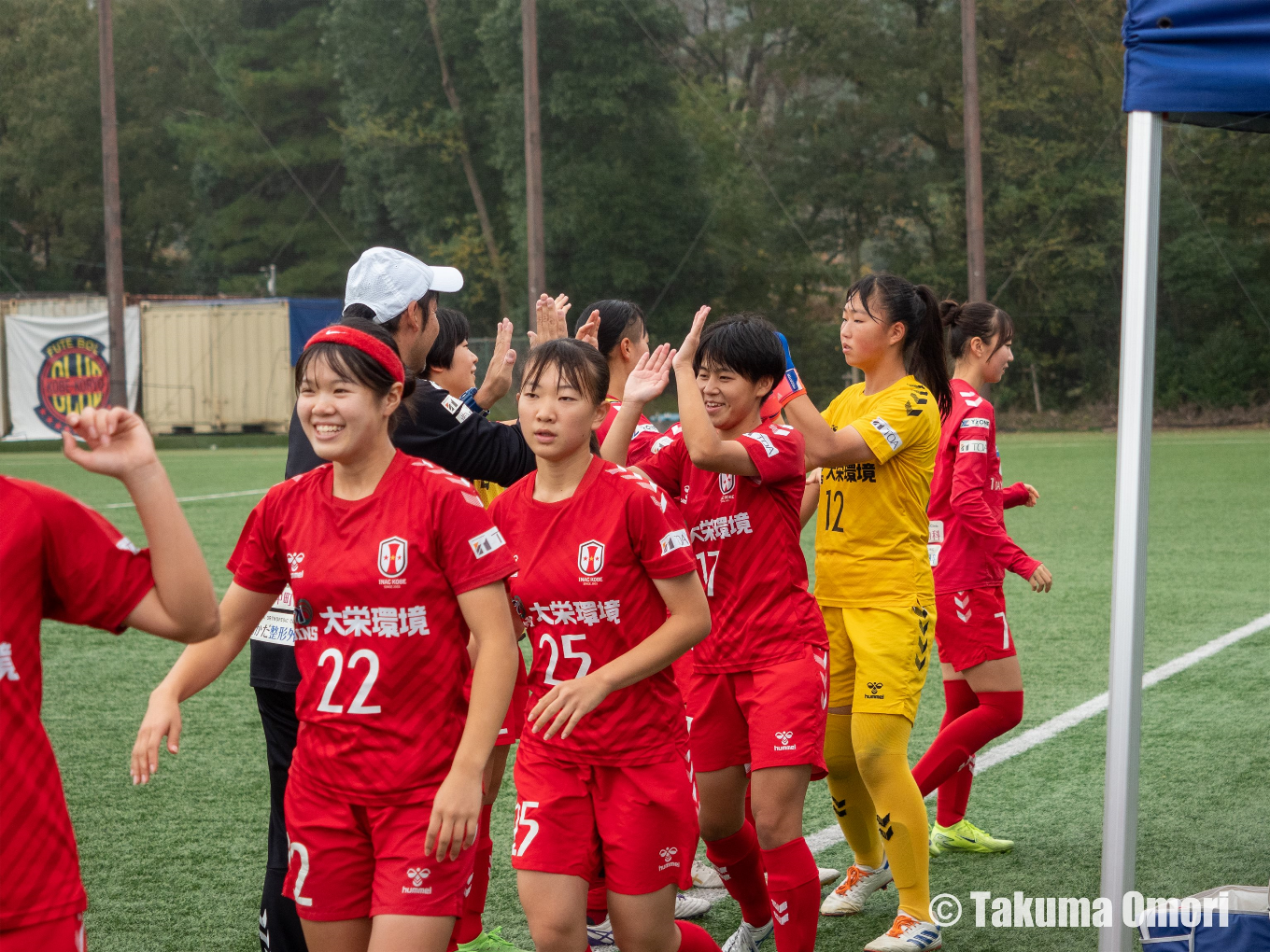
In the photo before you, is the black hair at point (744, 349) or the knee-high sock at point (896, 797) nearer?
the black hair at point (744, 349)

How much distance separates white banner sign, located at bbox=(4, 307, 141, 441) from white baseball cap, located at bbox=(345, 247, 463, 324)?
30714 mm

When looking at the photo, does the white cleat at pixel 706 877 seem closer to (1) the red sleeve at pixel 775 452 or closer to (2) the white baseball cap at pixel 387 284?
(1) the red sleeve at pixel 775 452

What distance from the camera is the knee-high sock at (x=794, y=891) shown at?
11.7 feet

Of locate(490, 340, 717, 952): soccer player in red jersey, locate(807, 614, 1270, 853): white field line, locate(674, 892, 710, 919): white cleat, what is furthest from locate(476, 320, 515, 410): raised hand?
locate(807, 614, 1270, 853): white field line

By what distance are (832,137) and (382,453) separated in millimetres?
36445

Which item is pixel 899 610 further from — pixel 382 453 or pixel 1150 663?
pixel 1150 663

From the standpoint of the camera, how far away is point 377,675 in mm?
2725

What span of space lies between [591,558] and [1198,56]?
5.90 ft

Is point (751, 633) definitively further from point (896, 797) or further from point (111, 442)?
point (111, 442)

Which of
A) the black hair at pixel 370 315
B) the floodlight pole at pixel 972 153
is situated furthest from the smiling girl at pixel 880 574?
the floodlight pole at pixel 972 153

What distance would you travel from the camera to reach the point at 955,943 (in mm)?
4074

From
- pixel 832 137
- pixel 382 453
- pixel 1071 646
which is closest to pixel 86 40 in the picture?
pixel 832 137

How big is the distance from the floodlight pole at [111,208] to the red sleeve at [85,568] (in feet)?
81.7

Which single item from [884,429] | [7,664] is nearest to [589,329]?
[884,429]
